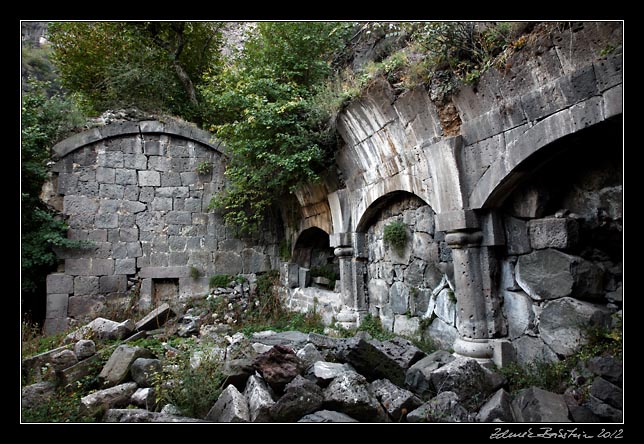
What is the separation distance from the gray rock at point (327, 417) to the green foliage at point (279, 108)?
3.61 meters

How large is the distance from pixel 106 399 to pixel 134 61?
9.15 m

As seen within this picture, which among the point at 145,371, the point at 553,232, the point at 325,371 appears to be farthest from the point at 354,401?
the point at 553,232

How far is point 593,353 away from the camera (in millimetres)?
2920

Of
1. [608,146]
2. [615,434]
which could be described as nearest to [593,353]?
[615,434]

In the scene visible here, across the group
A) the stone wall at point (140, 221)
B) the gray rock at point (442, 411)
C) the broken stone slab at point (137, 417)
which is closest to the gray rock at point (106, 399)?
the broken stone slab at point (137, 417)

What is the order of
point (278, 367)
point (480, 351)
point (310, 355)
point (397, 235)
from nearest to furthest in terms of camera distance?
point (278, 367), point (480, 351), point (310, 355), point (397, 235)

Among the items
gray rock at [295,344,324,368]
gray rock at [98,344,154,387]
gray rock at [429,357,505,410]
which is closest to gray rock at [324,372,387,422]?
gray rock at [429,357,505,410]

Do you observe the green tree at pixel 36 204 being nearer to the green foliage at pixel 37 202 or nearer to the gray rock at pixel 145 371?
the green foliage at pixel 37 202

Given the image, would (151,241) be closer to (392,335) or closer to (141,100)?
(141,100)

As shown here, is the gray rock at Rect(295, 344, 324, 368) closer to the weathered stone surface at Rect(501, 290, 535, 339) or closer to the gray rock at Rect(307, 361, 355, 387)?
the gray rock at Rect(307, 361, 355, 387)

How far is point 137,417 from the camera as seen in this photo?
9.60 feet

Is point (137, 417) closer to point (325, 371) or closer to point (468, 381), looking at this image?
point (325, 371)

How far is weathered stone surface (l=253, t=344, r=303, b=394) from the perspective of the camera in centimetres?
333

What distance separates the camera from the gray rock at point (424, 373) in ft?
10.9
